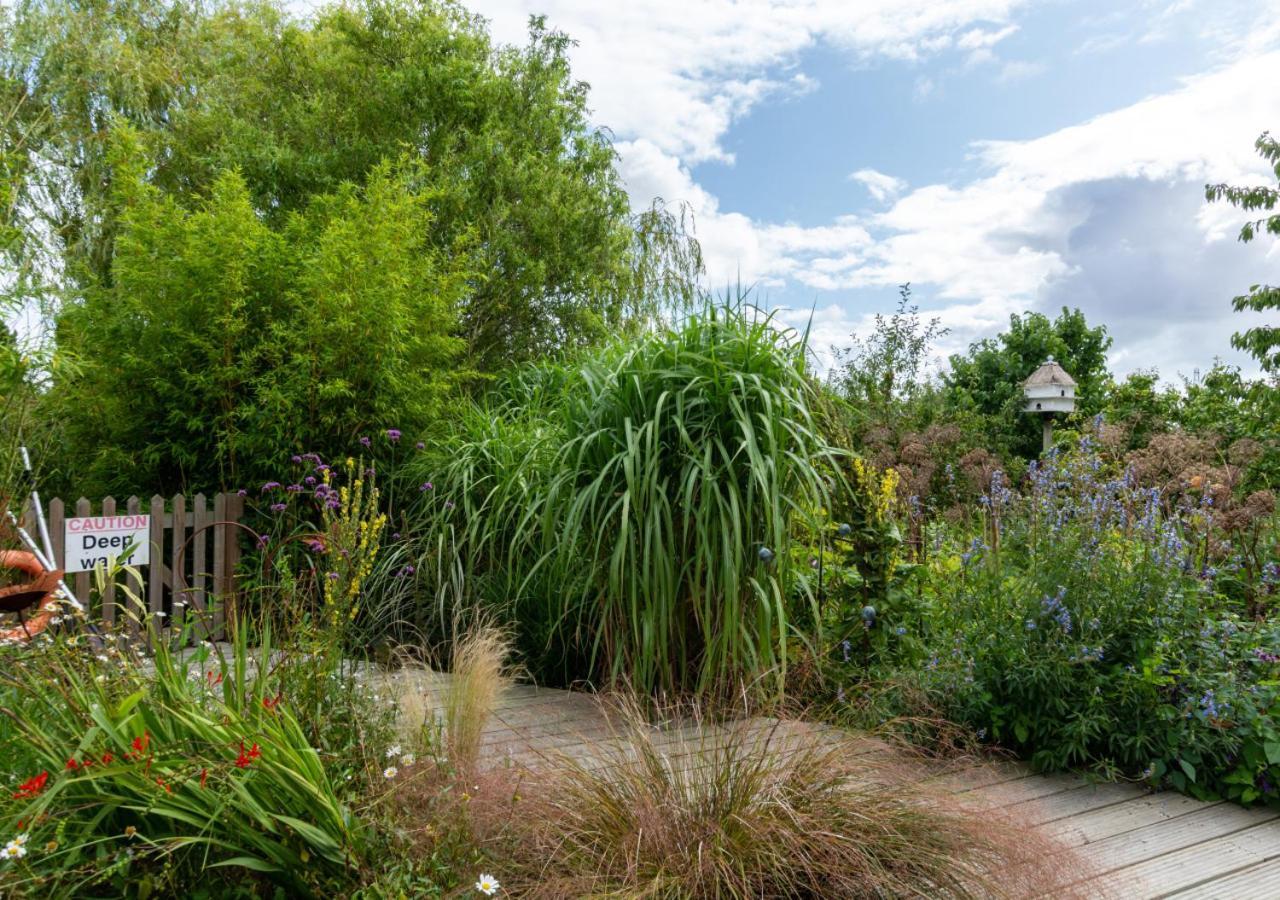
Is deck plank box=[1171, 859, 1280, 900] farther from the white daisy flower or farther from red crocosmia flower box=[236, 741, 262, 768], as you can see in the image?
red crocosmia flower box=[236, 741, 262, 768]

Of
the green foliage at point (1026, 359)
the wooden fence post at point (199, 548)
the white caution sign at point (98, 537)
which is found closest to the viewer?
the white caution sign at point (98, 537)

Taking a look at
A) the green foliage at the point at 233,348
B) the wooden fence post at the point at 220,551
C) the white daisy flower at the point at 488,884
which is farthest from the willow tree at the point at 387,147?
the white daisy flower at the point at 488,884

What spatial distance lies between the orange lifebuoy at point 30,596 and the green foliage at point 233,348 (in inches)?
75.5

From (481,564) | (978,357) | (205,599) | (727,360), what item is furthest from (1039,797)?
(978,357)

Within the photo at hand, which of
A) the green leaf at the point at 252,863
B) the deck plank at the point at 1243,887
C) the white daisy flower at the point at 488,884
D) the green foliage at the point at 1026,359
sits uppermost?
the green foliage at the point at 1026,359

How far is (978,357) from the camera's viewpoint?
18.0 meters

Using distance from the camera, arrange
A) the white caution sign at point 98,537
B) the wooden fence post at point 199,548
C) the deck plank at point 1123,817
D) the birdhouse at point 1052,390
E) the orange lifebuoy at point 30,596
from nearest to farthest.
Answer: the deck plank at point 1123,817 < the orange lifebuoy at point 30,596 < the white caution sign at point 98,537 < the wooden fence post at point 199,548 < the birdhouse at point 1052,390

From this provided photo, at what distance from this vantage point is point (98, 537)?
4.72 meters

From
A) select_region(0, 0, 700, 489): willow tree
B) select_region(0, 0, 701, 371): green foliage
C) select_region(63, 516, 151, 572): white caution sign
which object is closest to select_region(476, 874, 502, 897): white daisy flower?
select_region(63, 516, 151, 572): white caution sign

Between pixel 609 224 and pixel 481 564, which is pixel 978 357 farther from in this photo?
pixel 481 564

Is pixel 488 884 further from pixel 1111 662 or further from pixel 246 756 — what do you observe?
pixel 1111 662

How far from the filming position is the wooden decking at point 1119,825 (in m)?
2.17

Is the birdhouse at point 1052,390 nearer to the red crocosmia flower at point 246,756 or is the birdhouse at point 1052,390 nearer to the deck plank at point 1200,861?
the deck plank at point 1200,861

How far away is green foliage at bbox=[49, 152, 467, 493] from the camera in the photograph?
17.8 feet
